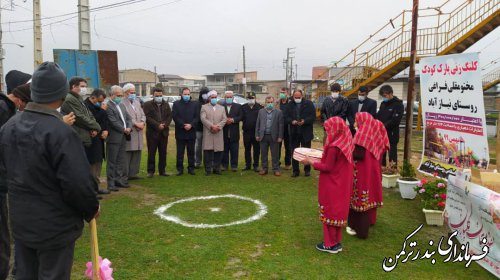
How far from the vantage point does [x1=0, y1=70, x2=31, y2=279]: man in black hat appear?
3588mm

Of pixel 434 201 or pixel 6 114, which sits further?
pixel 434 201

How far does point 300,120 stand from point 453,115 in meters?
3.30

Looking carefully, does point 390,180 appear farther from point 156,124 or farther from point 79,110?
point 79,110

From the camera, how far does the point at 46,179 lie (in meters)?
2.47

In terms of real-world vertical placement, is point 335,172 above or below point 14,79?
below

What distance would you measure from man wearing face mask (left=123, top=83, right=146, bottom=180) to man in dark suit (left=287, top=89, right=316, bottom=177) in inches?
131

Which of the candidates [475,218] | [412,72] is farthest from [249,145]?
[475,218]

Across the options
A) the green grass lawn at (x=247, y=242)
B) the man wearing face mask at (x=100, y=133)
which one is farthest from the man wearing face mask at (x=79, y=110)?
the green grass lawn at (x=247, y=242)

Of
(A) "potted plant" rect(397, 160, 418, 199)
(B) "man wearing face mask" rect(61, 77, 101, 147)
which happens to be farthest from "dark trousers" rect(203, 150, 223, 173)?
(A) "potted plant" rect(397, 160, 418, 199)

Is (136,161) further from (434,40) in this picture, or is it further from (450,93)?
(434,40)

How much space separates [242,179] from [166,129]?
2.10 meters

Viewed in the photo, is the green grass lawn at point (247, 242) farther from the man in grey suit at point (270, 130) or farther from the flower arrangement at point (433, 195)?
the man in grey suit at point (270, 130)

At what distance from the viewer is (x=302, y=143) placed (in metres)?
8.87

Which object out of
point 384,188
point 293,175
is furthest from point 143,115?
point 384,188
